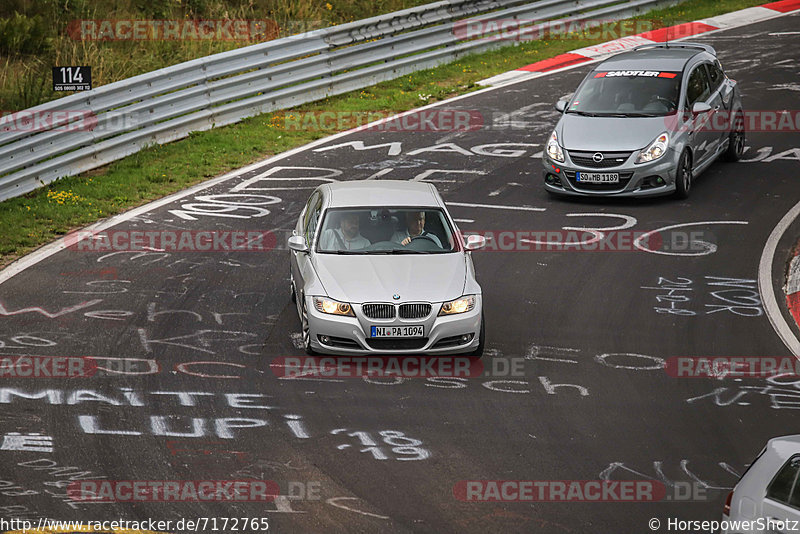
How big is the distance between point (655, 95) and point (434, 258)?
23.7 feet

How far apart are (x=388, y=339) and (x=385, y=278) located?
66 centimetres

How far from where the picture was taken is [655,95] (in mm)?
17047

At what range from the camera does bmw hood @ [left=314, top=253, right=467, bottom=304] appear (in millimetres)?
10789

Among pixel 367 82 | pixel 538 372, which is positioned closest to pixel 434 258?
pixel 538 372

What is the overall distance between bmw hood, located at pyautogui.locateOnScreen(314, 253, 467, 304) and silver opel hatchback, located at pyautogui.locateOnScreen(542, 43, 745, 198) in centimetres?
550

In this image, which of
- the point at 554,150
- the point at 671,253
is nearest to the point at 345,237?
the point at 671,253

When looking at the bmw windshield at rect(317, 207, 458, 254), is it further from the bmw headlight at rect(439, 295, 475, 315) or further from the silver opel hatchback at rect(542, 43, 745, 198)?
the silver opel hatchback at rect(542, 43, 745, 198)

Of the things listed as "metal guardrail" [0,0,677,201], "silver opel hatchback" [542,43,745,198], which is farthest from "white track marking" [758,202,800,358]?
"metal guardrail" [0,0,677,201]

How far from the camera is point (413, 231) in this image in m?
11.8

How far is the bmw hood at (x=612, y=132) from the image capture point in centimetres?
1620

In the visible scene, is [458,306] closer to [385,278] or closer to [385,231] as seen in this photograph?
[385,278]

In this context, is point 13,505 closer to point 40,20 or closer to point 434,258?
point 434,258

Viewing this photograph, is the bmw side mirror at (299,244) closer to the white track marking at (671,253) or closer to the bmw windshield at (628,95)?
the white track marking at (671,253)

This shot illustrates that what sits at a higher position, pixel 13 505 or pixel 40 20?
pixel 40 20
